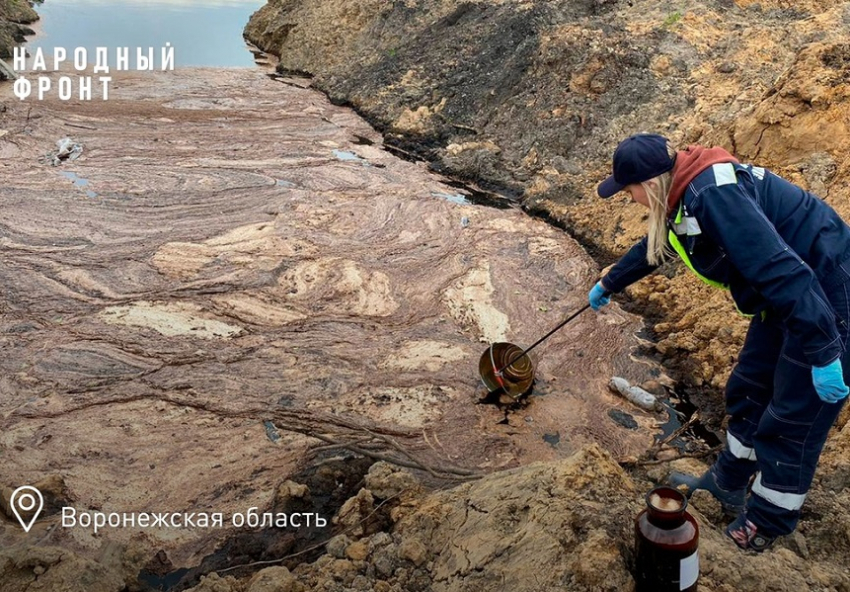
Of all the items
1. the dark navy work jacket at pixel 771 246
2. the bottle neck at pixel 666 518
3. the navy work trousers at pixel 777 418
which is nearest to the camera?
the bottle neck at pixel 666 518

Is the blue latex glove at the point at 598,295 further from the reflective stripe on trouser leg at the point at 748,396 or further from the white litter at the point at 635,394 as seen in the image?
the white litter at the point at 635,394

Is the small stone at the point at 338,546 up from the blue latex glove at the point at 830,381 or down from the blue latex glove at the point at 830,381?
down

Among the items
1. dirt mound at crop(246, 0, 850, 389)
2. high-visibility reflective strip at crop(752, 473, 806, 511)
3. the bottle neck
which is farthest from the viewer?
dirt mound at crop(246, 0, 850, 389)

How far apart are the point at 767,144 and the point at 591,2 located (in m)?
5.41

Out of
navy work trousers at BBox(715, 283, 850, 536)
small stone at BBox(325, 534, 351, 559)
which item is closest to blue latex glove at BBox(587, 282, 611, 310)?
navy work trousers at BBox(715, 283, 850, 536)

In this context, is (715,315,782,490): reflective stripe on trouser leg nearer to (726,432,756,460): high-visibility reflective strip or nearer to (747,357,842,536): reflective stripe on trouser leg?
(726,432,756,460): high-visibility reflective strip

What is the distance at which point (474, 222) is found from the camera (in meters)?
7.24

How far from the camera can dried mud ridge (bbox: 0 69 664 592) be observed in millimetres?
3629

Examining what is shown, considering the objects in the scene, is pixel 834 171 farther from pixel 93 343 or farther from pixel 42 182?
pixel 42 182

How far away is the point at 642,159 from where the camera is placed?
8.09 ft

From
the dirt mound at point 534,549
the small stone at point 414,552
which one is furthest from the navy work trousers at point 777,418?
the small stone at point 414,552

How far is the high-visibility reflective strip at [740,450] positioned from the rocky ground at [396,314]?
341 millimetres

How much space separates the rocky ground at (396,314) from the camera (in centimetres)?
280

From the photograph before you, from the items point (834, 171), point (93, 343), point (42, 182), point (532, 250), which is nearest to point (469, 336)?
point (532, 250)
